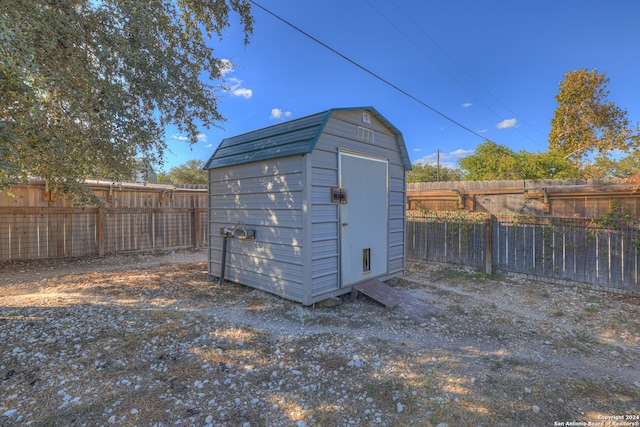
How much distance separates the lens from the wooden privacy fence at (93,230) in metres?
6.83

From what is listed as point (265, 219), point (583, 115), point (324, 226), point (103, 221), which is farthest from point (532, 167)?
Answer: point (103, 221)

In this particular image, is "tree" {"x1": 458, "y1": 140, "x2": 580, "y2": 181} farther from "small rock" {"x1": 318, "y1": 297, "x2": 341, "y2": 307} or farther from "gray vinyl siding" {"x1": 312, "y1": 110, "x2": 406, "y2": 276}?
"small rock" {"x1": 318, "y1": 297, "x2": 341, "y2": 307}

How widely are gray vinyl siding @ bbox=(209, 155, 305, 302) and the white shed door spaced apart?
0.81 meters

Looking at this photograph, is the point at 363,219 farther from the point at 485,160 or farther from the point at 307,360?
the point at 485,160

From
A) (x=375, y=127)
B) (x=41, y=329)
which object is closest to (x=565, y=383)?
(x=375, y=127)

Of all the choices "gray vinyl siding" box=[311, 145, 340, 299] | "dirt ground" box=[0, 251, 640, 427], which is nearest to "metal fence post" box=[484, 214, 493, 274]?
"dirt ground" box=[0, 251, 640, 427]

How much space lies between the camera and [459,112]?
10875 millimetres

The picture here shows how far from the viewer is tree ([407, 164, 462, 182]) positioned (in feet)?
94.3

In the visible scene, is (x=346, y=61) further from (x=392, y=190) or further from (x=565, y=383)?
(x=565, y=383)

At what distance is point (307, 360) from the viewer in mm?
2699

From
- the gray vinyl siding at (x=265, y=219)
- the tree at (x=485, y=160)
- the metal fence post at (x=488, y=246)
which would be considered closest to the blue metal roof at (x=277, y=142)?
the gray vinyl siding at (x=265, y=219)

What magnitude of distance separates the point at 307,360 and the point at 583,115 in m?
16.1

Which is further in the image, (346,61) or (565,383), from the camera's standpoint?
(346,61)

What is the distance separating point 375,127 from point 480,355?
385 centimetres
